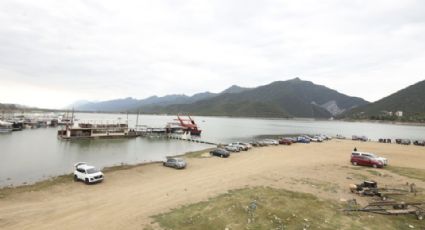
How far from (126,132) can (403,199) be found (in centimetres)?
9134

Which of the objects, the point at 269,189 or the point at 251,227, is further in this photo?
the point at 269,189

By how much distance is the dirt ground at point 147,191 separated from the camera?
1933cm

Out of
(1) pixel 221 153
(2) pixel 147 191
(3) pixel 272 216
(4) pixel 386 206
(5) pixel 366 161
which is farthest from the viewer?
(1) pixel 221 153

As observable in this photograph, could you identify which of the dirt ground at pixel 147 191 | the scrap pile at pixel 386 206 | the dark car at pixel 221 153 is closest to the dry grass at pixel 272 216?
the scrap pile at pixel 386 206

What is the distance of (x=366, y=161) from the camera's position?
41.7m

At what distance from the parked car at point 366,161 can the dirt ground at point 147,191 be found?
7.19 ft

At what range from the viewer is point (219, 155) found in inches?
2000

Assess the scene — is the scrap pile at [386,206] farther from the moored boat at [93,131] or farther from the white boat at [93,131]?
the white boat at [93,131]

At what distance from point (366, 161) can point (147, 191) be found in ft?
103

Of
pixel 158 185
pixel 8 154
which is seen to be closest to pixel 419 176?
pixel 158 185

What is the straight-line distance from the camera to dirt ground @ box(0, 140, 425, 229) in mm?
19328

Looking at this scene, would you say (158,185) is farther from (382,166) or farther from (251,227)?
(382,166)

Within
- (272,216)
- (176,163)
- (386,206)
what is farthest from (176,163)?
(386,206)

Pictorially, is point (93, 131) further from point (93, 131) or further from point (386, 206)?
point (386, 206)
